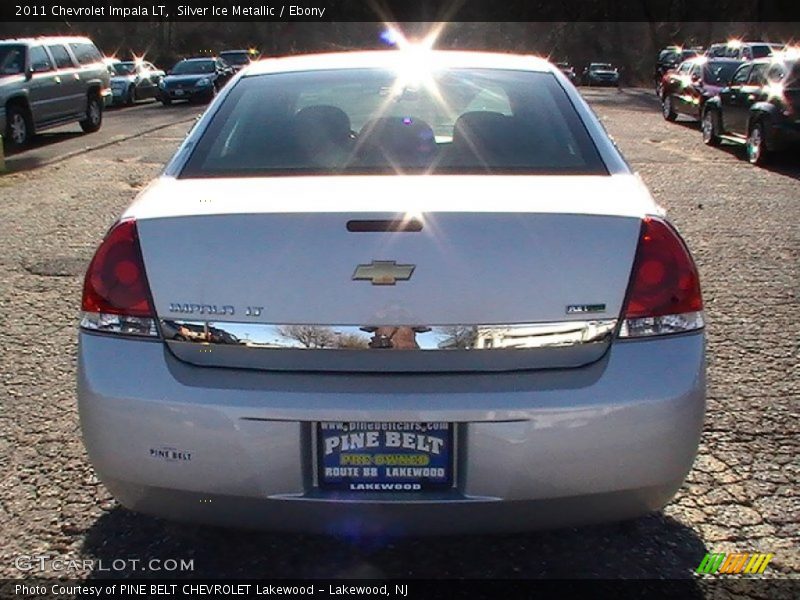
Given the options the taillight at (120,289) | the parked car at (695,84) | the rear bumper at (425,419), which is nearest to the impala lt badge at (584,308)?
the rear bumper at (425,419)

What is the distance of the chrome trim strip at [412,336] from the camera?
2.38 m

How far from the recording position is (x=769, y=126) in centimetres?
1246

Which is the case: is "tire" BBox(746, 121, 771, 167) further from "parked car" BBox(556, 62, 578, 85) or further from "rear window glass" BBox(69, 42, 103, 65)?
"rear window glass" BBox(69, 42, 103, 65)

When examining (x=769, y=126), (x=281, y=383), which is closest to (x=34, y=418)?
(x=281, y=383)

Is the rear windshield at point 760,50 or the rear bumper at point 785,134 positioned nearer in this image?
the rear bumper at point 785,134

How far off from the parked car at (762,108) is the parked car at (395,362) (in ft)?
35.4

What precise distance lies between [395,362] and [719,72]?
1740 centimetres

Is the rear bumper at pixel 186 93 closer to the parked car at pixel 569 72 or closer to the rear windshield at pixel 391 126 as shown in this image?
the parked car at pixel 569 72

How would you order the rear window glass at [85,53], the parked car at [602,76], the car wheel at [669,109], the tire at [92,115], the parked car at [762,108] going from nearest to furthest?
the parked car at [762,108] < the rear window glass at [85,53] < the tire at [92,115] < the car wheel at [669,109] < the parked car at [602,76]

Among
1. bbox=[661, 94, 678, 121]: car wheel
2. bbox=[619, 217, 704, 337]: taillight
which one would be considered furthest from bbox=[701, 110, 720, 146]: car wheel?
bbox=[619, 217, 704, 337]: taillight

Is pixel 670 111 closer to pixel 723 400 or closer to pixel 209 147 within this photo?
pixel 723 400

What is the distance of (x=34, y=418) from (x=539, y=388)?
268 cm

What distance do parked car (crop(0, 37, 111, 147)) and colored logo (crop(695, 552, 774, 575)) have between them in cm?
1419

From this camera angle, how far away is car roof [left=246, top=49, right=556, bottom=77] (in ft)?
12.4
